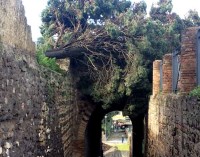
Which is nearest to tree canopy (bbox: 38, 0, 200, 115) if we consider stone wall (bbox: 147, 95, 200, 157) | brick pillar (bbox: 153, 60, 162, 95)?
brick pillar (bbox: 153, 60, 162, 95)

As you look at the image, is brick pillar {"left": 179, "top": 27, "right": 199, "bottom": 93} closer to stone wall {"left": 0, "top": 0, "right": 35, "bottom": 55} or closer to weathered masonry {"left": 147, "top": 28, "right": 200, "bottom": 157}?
weathered masonry {"left": 147, "top": 28, "right": 200, "bottom": 157}

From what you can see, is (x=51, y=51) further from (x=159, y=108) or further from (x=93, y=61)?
(x=159, y=108)

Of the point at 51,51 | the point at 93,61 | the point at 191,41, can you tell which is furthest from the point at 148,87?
the point at 191,41

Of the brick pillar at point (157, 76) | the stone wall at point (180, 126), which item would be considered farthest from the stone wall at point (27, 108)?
the brick pillar at point (157, 76)

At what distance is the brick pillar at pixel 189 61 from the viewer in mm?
5773

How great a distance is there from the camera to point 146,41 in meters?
12.4

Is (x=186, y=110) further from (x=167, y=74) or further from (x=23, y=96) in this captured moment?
(x=167, y=74)

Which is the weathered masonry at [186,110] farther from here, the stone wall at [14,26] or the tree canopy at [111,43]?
the tree canopy at [111,43]

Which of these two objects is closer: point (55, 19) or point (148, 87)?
point (148, 87)

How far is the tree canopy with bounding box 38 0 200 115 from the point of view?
41.1ft

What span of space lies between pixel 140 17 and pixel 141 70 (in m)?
1.96

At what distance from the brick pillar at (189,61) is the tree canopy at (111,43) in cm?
639

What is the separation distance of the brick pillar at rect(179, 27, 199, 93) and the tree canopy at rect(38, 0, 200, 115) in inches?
252

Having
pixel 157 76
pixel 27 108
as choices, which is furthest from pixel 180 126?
pixel 157 76
